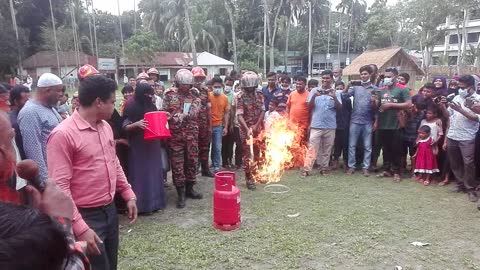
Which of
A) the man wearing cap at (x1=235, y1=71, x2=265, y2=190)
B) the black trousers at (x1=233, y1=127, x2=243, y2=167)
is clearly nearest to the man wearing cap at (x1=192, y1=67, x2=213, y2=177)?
the man wearing cap at (x1=235, y1=71, x2=265, y2=190)

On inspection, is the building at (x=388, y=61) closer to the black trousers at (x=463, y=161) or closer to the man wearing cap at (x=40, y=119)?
the black trousers at (x=463, y=161)

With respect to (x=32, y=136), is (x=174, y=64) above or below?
above

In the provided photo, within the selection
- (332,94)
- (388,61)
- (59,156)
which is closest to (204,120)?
(332,94)

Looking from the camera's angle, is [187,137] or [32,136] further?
[187,137]

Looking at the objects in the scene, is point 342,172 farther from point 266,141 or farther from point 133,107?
point 133,107

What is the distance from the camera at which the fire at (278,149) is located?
727cm

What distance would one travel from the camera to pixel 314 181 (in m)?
7.23

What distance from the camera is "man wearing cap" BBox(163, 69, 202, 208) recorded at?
19.1 feet

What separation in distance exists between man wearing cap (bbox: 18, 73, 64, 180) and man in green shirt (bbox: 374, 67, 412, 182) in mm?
5509

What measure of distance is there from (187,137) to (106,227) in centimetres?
330

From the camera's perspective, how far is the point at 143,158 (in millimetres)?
5445

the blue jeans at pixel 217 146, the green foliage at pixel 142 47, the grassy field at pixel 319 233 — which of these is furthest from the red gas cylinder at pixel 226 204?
the green foliage at pixel 142 47

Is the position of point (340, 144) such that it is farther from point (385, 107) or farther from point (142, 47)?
point (142, 47)

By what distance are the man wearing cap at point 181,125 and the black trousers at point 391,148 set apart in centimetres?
373
